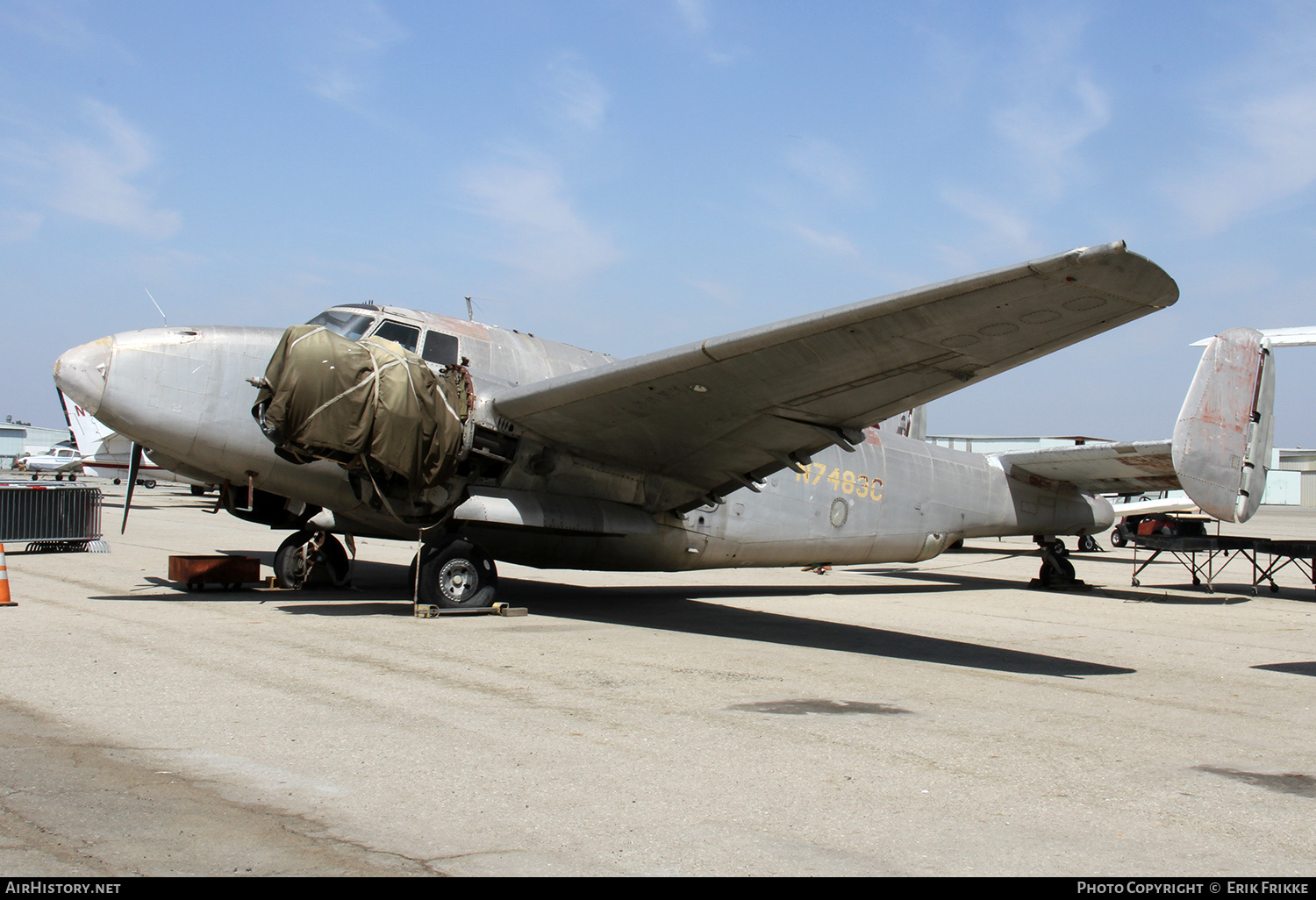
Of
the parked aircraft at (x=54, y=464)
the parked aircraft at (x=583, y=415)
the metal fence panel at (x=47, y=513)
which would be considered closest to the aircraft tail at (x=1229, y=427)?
the parked aircraft at (x=583, y=415)

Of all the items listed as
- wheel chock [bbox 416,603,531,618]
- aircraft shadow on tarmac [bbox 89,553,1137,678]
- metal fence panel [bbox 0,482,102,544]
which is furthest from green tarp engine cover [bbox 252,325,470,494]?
metal fence panel [bbox 0,482,102,544]

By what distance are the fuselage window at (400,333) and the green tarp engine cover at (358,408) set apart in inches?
35.7

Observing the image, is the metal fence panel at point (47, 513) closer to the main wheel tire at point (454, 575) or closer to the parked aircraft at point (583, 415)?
the parked aircraft at point (583, 415)

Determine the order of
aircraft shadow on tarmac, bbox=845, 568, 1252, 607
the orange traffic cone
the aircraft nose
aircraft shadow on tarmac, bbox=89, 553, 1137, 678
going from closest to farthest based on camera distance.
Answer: aircraft shadow on tarmac, bbox=89, 553, 1137, 678, the aircraft nose, the orange traffic cone, aircraft shadow on tarmac, bbox=845, 568, 1252, 607

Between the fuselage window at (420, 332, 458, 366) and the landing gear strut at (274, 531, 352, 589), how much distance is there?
365 centimetres

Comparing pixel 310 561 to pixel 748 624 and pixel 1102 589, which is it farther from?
pixel 1102 589

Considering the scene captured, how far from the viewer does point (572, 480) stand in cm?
1085

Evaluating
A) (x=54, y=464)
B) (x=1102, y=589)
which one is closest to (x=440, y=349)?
(x=1102, y=589)

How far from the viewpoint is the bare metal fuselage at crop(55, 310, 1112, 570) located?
9.39m

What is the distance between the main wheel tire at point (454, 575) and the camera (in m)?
9.98

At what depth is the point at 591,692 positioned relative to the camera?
6.50 meters

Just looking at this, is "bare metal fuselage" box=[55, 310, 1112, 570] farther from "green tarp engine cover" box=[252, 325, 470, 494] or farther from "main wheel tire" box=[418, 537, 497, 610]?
"green tarp engine cover" box=[252, 325, 470, 494]

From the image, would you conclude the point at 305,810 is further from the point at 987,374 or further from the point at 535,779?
the point at 987,374

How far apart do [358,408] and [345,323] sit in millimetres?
1977
